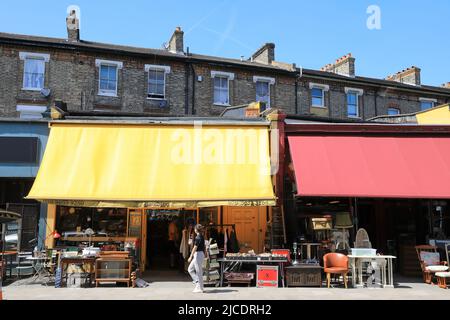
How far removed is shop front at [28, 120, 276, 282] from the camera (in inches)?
527

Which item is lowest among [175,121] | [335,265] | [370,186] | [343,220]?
[335,265]

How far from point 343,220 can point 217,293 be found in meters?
5.69

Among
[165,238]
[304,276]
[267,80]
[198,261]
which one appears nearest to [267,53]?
[267,80]

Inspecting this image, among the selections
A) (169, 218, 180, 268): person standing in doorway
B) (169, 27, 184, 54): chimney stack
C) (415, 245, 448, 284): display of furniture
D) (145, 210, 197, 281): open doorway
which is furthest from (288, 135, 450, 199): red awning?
(169, 27, 184, 54): chimney stack

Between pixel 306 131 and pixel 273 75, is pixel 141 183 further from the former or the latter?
pixel 273 75

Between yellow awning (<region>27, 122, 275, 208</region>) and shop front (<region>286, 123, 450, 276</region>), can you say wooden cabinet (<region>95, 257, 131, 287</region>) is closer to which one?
yellow awning (<region>27, 122, 275, 208</region>)

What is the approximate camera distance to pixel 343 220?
15.3 metres

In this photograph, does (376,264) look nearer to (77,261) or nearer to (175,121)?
(175,121)

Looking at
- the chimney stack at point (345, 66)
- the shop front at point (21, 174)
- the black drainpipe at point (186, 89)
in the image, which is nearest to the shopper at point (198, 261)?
the shop front at point (21, 174)

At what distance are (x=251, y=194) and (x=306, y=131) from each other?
311 centimetres

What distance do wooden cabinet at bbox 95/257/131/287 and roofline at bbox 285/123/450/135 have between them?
645cm

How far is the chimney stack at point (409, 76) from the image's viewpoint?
33031 mm

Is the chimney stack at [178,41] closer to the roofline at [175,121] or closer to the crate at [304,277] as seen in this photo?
the roofline at [175,121]

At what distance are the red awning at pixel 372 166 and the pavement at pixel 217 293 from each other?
264 cm
